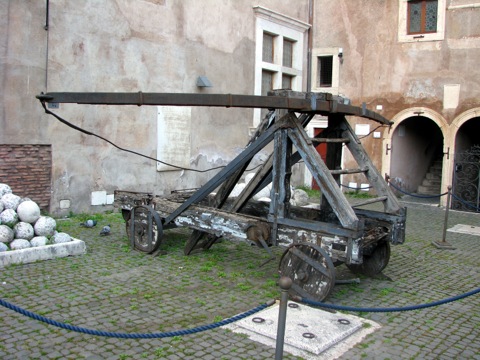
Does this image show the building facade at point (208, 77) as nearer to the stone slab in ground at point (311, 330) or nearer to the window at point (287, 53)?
the window at point (287, 53)

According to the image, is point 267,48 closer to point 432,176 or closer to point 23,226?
point 432,176

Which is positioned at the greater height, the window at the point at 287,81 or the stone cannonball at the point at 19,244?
the window at the point at 287,81

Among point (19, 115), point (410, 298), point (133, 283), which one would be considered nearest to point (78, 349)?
point (133, 283)

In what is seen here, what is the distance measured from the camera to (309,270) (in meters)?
5.75

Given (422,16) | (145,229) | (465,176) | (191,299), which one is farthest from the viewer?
(422,16)

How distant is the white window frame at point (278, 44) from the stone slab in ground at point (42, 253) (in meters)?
8.59

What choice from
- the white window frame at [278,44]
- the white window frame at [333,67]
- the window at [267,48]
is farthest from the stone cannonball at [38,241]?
the white window frame at [333,67]

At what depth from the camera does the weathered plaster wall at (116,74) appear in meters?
9.70

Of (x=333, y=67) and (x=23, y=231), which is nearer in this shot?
(x=23, y=231)

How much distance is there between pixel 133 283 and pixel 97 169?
533 centimetres

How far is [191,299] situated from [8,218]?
3.15 metres

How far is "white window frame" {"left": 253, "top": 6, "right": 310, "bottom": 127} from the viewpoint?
49.5ft

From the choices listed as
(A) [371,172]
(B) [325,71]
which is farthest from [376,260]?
(B) [325,71]

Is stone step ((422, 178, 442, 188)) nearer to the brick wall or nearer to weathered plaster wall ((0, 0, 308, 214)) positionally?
weathered plaster wall ((0, 0, 308, 214))
